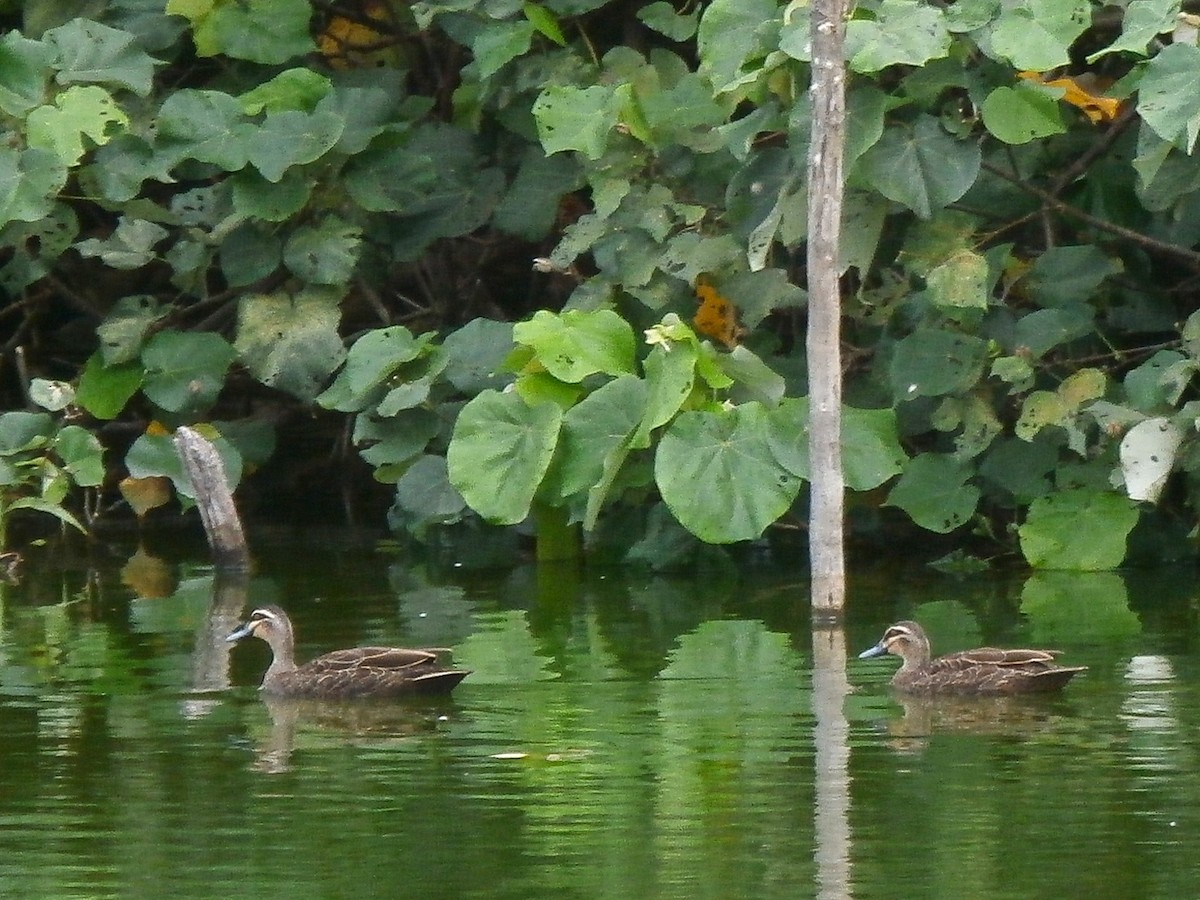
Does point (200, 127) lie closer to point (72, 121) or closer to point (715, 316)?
point (72, 121)

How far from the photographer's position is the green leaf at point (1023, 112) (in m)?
12.9

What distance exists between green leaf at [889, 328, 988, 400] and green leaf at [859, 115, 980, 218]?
912mm

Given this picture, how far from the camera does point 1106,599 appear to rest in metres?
12.9

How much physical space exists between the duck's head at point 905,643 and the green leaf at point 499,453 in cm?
308

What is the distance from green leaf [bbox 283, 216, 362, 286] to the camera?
15336mm

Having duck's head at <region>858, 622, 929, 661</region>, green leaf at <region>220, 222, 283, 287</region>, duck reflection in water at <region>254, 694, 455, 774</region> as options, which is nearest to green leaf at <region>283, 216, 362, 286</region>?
green leaf at <region>220, 222, 283, 287</region>

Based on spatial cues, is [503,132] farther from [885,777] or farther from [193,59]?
[885,777]

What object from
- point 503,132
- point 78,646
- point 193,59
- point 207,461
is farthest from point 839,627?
point 193,59

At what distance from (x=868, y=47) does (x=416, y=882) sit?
19.7ft

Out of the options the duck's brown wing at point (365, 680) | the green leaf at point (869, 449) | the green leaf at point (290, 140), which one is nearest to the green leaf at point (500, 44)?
the green leaf at point (290, 140)

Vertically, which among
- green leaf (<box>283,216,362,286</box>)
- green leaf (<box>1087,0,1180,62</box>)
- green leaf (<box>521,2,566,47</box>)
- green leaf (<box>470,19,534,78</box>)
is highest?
green leaf (<box>521,2,566,47</box>)

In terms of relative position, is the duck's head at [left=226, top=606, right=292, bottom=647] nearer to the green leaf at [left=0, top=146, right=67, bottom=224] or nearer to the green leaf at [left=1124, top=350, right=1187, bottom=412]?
the green leaf at [left=0, top=146, right=67, bottom=224]

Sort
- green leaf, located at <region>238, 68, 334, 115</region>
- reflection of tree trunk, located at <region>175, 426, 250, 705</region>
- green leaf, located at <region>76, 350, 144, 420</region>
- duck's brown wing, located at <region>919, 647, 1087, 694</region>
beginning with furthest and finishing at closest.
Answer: green leaf, located at <region>76, 350, 144, 420</region> → green leaf, located at <region>238, 68, 334, 115</region> → reflection of tree trunk, located at <region>175, 426, 250, 705</region> → duck's brown wing, located at <region>919, 647, 1087, 694</region>

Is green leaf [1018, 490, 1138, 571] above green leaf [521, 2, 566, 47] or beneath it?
beneath
